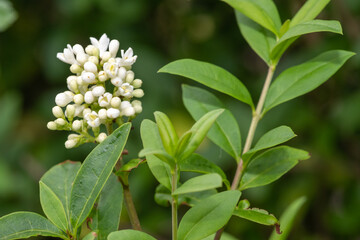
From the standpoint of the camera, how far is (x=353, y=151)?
178 inches

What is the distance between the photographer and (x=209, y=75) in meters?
1.69

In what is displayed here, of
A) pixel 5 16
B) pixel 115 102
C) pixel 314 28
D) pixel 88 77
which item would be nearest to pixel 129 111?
pixel 115 102

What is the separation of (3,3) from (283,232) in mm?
1875

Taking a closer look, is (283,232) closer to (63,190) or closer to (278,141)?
(278,141)

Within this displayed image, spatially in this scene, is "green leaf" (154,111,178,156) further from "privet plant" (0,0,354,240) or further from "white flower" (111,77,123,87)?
"white flower" (111,77,123,87)

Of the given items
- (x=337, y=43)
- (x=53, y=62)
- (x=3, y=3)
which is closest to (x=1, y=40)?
(x=53, y=62)

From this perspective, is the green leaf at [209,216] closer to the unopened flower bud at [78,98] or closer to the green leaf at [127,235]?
the green leaf at [127,235]

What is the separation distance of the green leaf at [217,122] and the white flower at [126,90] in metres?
0.31

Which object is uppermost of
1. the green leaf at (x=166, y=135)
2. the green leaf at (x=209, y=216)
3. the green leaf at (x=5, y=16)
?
the green leaf at (x=5, y=16)

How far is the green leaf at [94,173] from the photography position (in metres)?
1.35

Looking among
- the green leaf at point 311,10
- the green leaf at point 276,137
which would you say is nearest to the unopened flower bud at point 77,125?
the green leaf at point 276,137

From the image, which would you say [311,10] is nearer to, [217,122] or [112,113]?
[217,122]

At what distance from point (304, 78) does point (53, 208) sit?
94 centimetres

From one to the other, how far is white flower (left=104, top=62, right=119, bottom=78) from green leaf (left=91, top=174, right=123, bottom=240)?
0.36 m
